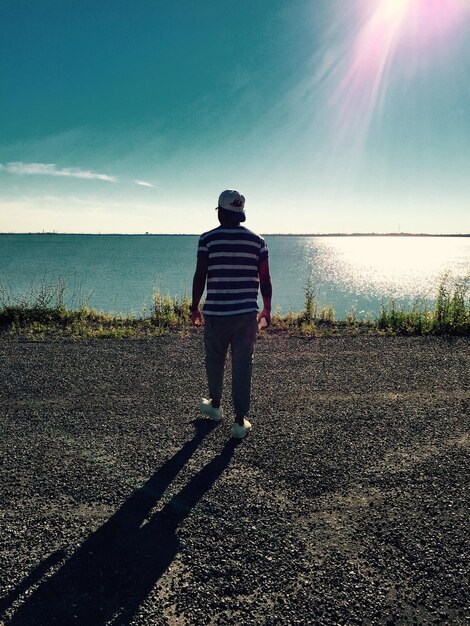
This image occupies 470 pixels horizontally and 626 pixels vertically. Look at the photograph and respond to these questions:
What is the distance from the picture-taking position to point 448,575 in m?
2.67

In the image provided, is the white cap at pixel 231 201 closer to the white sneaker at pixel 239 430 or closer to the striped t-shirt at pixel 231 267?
the striped t-shirt at pixel 231 267

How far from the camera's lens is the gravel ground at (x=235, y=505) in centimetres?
248

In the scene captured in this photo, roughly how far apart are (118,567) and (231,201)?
3.19 meters

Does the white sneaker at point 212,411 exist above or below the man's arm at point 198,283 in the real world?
below

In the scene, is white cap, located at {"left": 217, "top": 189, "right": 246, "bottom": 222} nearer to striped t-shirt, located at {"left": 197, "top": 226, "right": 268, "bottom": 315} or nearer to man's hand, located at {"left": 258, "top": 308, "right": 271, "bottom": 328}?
striped t-shirt, located at {"left": 197, "top": 226, "right": 268, "bottom": 315}

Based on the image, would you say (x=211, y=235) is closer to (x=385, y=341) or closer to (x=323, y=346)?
(x=323, y=346)

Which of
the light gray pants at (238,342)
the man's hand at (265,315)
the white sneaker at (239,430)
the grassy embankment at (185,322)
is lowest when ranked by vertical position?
the white sneaker at (239,430)

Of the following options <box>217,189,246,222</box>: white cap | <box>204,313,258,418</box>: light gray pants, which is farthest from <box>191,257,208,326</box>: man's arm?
<box>217,189,246,222</box>: white cap

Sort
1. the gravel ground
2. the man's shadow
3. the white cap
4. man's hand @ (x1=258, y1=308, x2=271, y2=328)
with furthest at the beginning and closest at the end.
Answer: man's hand @ (x1=258, y1=308, x2=271, y2=328)
the white cap
the gravel ground
the man's shadow

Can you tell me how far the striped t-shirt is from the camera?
429cm

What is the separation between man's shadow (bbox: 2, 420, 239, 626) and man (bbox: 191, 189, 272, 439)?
1253 mm

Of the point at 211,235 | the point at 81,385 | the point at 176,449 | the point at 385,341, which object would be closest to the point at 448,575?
the point at 176,449

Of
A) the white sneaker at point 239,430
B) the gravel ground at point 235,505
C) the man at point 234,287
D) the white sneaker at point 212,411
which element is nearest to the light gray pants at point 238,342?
the man at point 234,287

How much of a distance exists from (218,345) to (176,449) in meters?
1.13
